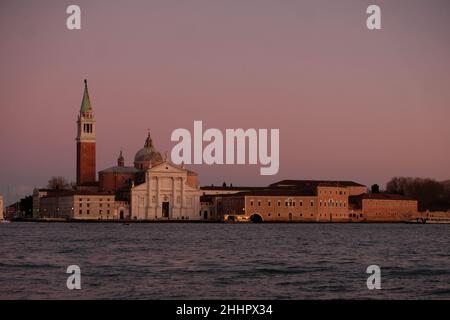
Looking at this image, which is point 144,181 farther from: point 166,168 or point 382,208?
point 382,208

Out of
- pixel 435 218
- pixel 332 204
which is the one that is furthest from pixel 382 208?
pixel 435 218

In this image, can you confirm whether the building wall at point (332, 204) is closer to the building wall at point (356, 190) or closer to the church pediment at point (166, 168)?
the building wall at point (356, 190)

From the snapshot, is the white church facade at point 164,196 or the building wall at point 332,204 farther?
the building wall at point 332,204

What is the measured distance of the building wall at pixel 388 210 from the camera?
9231 cm

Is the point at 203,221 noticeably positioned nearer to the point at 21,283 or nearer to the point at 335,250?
the point at 335,250

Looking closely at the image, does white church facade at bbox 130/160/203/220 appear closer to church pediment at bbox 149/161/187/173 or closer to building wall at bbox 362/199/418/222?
church pediment at bbox 149/161/187/173

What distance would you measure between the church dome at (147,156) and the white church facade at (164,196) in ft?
14.3

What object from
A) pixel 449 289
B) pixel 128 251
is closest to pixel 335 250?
pixel 128 251

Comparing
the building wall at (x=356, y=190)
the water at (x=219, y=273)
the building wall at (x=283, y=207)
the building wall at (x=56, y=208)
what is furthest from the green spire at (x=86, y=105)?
the water at (x=219, y=273)

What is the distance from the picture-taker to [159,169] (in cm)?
8669

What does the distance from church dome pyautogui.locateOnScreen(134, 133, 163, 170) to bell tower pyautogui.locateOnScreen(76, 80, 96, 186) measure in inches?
156

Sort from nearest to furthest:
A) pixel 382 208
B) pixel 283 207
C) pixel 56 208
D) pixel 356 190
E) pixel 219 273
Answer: pixel 219 273
pixel 283 207
pixel 56 208
pixel 382 208
pixel 356 190

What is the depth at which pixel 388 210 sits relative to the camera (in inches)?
3706

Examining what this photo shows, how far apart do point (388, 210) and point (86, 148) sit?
88.5 ft
